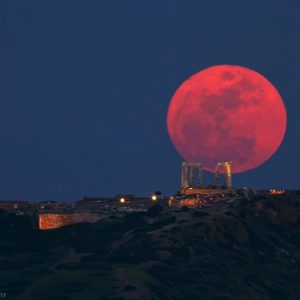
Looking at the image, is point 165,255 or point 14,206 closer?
point 165,255

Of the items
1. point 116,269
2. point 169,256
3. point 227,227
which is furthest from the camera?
point 227,227

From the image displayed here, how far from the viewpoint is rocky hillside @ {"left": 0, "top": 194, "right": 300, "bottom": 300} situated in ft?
367

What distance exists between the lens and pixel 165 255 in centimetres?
13425

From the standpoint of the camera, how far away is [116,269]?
120062mm

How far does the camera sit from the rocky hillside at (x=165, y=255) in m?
112

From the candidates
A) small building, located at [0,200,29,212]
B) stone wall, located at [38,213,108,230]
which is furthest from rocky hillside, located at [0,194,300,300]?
small building, located at [0,200,29,212]

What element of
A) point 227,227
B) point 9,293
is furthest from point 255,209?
point 9,293

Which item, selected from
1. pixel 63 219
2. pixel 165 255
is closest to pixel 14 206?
pixel 63 219

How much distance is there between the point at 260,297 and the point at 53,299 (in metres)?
38.1

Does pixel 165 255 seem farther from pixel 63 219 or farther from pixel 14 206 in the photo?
pixel 14 206

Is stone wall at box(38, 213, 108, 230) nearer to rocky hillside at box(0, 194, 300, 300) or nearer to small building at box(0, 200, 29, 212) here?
rocky hillside at box(0, 194, 300, 300)

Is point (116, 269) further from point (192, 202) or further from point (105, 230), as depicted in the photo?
point (192, 202)

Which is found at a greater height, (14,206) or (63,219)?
(14,206)

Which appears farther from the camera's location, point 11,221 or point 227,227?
point 11,221
